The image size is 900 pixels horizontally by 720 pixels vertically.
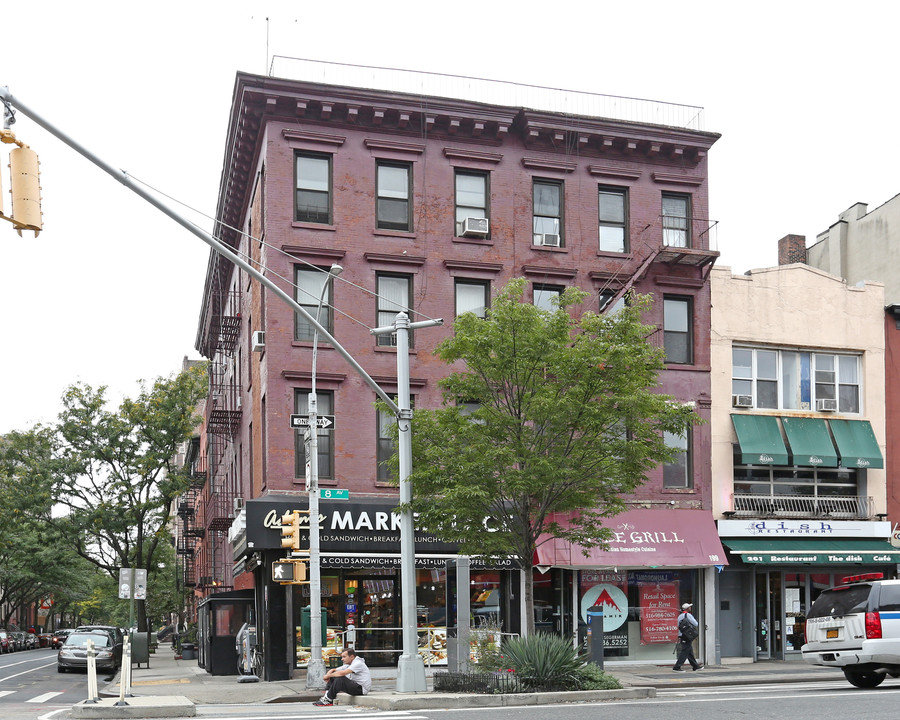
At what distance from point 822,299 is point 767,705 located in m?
19.1

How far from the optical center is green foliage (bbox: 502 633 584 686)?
1883 centimetres

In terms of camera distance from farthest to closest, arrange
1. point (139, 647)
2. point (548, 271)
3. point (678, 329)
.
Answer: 1. point (139, 647)
2. point (678, 329)
3. point (548, 271)

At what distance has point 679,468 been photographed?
101 feet

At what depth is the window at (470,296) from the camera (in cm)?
3022

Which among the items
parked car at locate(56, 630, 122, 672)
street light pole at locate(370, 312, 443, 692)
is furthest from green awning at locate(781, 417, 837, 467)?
parked car at locate(56, 630, 122, 672)

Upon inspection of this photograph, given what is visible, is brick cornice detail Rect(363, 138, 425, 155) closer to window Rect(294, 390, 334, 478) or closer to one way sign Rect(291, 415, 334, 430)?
window Rect(294, 390, 334, 478)

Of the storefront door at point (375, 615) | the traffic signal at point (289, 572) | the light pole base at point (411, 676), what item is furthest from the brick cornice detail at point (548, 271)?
the light pole base at point (411, 676)

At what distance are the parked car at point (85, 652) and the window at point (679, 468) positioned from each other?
63.9 ft

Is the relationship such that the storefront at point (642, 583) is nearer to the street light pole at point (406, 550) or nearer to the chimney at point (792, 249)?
the street light pole at point (406, 550)

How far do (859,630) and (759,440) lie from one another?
11909mm

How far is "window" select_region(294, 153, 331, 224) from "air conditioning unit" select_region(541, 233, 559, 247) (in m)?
6.20

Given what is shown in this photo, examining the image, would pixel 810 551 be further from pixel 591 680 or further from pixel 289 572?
pixel 289 572

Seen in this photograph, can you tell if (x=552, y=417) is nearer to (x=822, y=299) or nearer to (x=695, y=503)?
(x=695, y=503)

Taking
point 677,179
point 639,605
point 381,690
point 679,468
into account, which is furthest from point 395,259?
point 381,690
